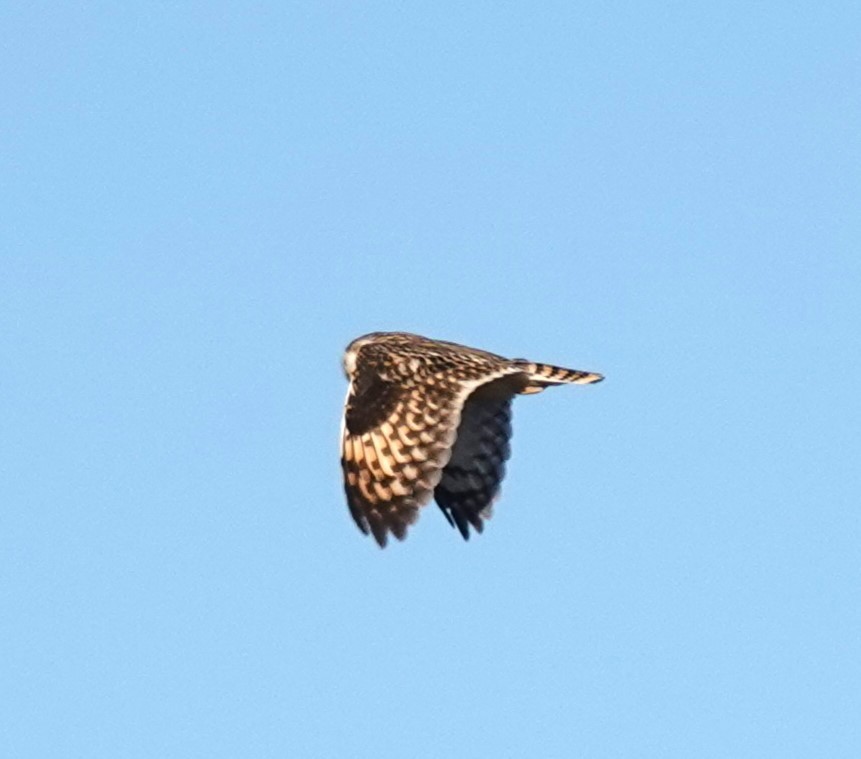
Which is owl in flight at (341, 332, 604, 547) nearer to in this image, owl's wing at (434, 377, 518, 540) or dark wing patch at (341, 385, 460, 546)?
dark wing patch at (341, 385, 460, 546)

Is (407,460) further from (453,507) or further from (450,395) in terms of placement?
(453,507)

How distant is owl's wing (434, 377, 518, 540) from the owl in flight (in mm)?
756

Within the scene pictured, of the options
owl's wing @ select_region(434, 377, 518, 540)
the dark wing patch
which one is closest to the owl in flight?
the dark wing patch

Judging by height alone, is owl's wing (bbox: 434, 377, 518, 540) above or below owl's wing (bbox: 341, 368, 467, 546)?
above

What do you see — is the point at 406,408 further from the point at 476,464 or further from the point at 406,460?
the point at 476,464

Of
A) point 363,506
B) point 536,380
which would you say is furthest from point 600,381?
point 363,506

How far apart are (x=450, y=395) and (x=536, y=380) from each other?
5.36ft

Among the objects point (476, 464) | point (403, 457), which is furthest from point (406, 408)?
point (476, 464)

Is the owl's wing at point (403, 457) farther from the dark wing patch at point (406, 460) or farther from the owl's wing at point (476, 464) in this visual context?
the owl's wing at point (476, 464)

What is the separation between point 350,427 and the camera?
38.5 metres

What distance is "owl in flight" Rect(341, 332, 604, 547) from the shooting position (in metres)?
37.7

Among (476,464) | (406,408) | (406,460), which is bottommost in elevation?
(406,460)

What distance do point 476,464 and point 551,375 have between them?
2.74 metres

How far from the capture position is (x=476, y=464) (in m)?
41.2
